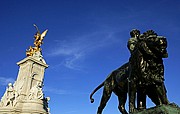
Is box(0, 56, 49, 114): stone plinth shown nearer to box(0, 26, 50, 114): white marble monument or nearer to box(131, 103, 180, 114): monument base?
box(0, 26, 50, 114): white marble monument

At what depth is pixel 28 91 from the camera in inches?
1006

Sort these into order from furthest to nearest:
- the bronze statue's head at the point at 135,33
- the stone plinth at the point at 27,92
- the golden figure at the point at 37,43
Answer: the golden figure at the point at 37,43, the stone plinth at the point at 27,92, the bronze statue's head at the point at 135,33

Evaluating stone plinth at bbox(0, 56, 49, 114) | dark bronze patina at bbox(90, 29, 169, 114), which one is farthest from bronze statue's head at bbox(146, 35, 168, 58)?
stone plinth at bbox(0, 56, 49, 114)

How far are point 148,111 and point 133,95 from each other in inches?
37.2

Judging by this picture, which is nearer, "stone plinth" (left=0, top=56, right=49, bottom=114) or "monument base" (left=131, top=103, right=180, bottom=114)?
"monument base" (left=131, top=103, right=180, bottom=114)

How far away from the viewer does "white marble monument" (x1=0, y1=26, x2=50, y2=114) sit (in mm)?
23703

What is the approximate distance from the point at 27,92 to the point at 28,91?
5.5 inches

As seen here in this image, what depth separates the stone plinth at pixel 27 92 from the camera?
77.7 ft

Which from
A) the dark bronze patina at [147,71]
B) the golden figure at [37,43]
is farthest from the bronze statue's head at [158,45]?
the golden figure at [37,43]

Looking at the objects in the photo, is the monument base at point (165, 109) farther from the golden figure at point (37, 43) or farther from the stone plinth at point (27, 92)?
the golden figure at point (37, 43)

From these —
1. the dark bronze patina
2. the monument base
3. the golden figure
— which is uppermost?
the golden figure

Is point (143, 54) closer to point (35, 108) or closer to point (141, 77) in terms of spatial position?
point (141, 77)

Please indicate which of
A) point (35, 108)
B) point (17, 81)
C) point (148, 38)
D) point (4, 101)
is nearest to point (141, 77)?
point (148, 38)

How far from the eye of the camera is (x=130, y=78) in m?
5.18
